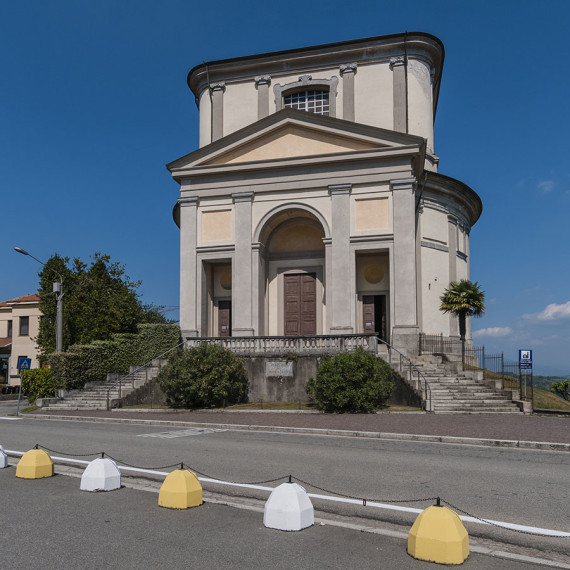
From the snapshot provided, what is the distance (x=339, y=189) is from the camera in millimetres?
27797

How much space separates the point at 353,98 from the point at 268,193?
8.41m

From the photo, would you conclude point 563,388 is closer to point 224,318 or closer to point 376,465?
point 224,318

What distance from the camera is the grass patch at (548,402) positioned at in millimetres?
23938

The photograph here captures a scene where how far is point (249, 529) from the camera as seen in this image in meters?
6.40

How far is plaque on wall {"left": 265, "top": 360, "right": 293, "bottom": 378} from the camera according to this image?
24188 mm

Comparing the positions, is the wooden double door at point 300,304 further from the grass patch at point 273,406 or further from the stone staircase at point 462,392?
the stone staircase at point 462,392

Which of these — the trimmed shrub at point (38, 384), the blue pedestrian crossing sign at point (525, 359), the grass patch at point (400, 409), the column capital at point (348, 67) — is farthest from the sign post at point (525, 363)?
the trimmed shrub at point (38, 384)

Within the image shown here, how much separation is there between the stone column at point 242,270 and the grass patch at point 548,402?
12.6 metres

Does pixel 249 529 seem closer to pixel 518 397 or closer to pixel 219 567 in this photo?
pixel 219 567

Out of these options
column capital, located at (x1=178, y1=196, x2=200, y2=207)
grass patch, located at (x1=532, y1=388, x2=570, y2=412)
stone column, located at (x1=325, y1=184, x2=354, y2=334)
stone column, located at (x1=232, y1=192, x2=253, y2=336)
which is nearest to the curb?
stone column, located at (x1=232, y1=192, x2=253, y2=336)

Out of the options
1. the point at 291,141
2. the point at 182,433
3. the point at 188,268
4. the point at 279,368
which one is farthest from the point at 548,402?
the point at 188,268

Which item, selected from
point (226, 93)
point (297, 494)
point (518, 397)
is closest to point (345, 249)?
point (518, 397)

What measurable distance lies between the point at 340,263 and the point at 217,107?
14.1 metres

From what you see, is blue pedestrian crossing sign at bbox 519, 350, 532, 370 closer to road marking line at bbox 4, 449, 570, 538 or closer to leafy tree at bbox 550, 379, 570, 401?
leafy tree at bbox 550, 379, 570, 401
